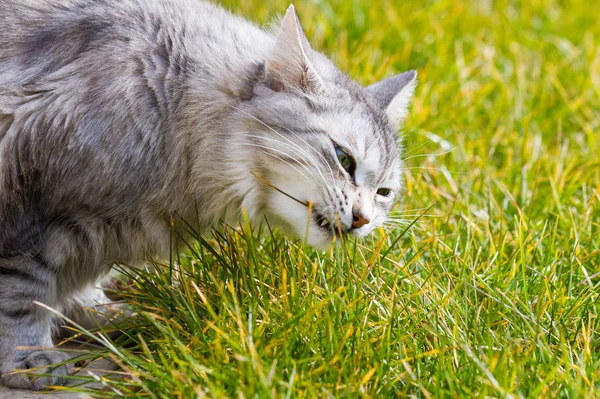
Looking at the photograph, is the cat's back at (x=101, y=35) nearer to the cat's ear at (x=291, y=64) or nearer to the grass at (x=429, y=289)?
the cat's ear at (x=291, y=64)

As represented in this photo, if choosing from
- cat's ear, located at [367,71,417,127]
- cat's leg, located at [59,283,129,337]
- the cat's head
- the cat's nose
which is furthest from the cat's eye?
cat's leg, located at [59,283,129,337]

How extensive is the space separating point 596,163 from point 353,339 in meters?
2.08

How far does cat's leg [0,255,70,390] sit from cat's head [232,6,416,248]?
747 mm

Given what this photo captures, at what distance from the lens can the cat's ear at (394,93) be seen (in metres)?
2.93

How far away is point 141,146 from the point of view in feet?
8.27

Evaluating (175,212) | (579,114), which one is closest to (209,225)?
(175,212)

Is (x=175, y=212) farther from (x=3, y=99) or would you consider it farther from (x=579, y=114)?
(x=579, y=114)

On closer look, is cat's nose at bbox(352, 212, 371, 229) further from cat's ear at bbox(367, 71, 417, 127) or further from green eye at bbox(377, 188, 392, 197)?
cat's ear at bbox(367, 71, 417, 127)

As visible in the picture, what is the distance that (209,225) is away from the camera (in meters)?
2.77

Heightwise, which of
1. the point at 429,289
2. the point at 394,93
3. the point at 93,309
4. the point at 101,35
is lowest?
the point at 93,309

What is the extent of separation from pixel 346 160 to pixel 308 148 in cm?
14

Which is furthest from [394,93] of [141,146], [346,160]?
[141,146]

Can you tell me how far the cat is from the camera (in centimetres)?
251

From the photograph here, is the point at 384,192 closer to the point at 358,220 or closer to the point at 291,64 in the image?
the point at 358,220
